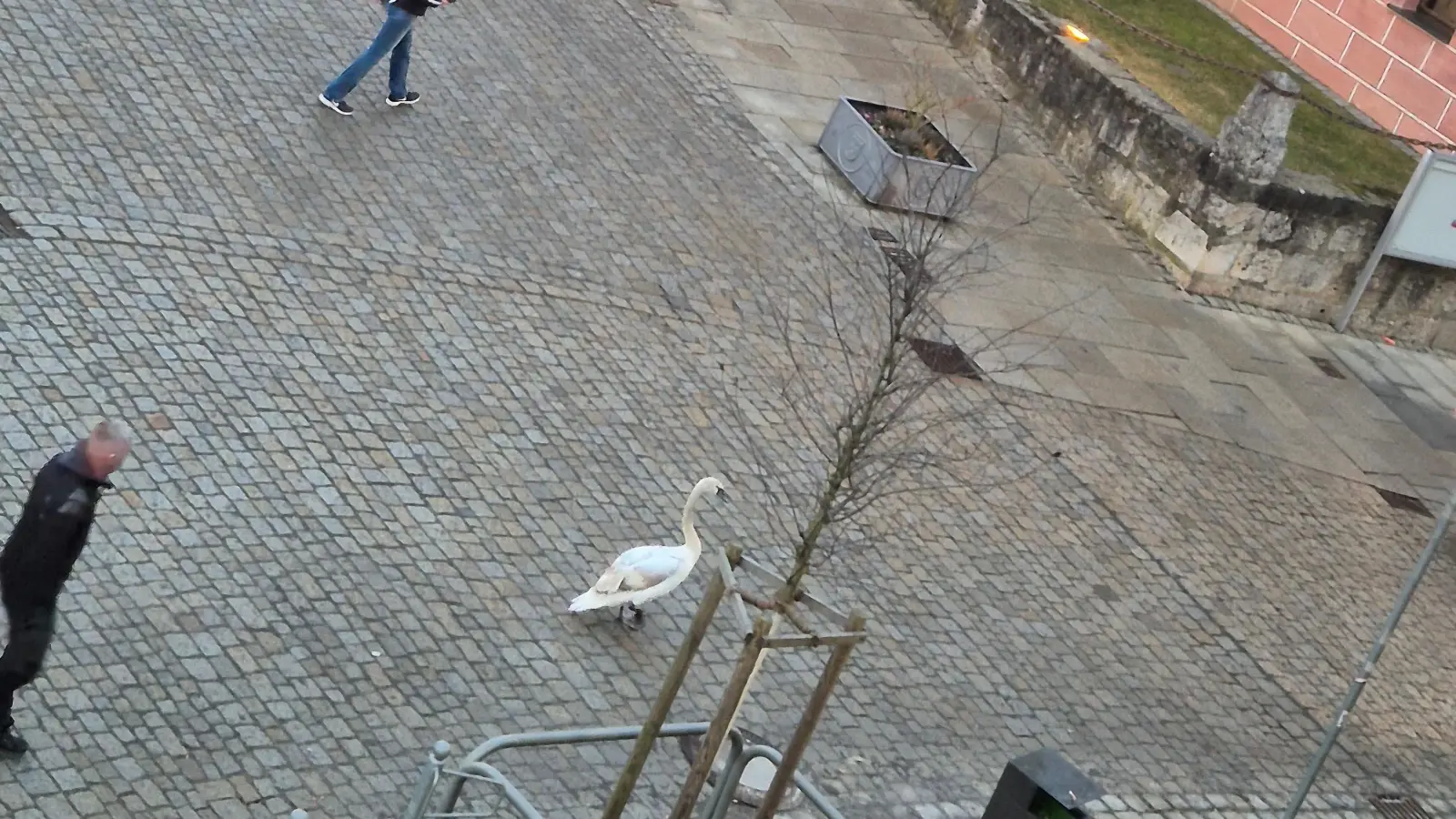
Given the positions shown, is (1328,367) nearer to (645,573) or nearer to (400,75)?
(400,75)

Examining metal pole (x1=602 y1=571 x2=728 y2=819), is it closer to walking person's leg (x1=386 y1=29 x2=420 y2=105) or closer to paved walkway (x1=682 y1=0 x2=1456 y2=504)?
paved walkway (x1=682 y1=0 x2=1456 y2=504)

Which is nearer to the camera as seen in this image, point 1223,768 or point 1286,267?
Result: point 1223,768

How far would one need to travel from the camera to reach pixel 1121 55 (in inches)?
768

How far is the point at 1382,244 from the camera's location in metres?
16.4

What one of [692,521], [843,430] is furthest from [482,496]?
[843,430]

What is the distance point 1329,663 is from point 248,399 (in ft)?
23.5

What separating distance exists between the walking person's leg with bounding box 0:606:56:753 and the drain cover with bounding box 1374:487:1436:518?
10690 mm

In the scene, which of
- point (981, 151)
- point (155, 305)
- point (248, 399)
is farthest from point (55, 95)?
point (981, 151)

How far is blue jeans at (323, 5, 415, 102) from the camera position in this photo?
13203 millimetres

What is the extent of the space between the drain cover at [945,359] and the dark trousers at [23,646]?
7550 mm

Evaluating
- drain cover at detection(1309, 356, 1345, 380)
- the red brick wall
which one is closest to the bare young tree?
drain cover at detection(1309, 356, 1345, 380)

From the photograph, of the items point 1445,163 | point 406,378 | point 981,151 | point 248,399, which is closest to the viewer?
point 248,399

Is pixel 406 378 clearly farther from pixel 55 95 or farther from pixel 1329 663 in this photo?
pixel 1329 663

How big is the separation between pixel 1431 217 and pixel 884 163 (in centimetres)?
537
